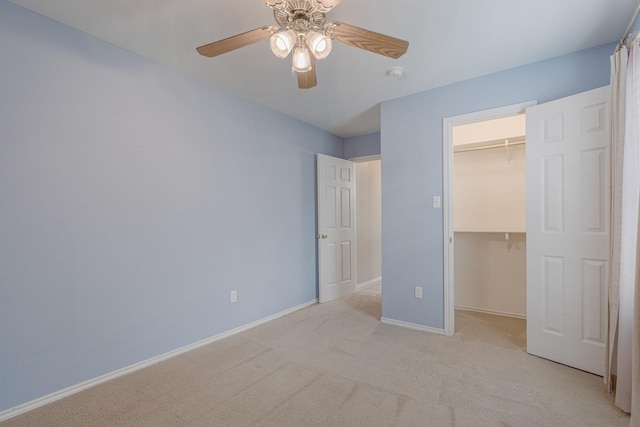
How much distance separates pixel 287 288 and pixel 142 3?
298 cm

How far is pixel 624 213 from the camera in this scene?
1.86 m

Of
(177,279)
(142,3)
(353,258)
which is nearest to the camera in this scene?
(142,3)

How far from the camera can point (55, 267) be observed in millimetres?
1979

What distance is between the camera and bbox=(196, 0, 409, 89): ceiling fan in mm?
1491

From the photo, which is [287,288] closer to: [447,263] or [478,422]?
[447,263]

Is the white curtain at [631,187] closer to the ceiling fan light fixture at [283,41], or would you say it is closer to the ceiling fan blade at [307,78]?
the ceiling fan blade at [307,78]

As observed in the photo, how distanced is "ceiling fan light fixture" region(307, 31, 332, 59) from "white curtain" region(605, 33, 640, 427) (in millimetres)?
1805

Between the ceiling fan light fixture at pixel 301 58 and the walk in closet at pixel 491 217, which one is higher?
the ceiling fan light fixture at pixel 301 58

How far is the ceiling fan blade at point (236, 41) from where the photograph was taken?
61.9 inches

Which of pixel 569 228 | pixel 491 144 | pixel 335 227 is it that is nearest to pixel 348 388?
pixel 569 228

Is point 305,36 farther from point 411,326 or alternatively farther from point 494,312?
point 494,312

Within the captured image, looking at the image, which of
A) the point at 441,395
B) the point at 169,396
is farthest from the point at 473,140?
the point at 169,396

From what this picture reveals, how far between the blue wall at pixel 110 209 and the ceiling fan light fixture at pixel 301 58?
1.50m

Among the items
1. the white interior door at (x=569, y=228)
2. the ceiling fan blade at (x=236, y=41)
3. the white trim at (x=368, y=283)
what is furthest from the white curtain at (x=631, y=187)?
the white trim at (x=368, y=283)
